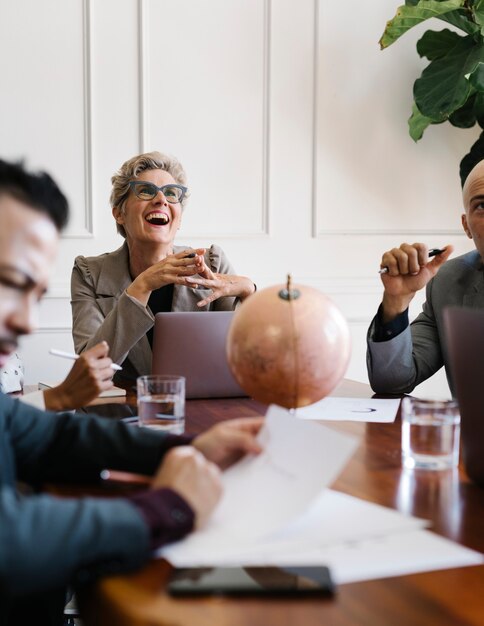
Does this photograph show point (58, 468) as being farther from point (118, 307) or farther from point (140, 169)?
point (140, 169)

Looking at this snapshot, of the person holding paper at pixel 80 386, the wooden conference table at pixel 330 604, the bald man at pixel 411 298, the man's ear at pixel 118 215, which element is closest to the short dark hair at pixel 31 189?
the wooden conference table at pixel 330 604

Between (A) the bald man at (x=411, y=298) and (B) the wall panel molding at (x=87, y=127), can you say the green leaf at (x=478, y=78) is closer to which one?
(A) the bald man at (x=411, y=298)

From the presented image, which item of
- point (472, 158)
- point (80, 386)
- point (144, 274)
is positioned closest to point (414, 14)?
point (472, 158)

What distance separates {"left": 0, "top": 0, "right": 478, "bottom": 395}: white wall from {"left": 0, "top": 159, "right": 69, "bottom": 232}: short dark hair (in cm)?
249

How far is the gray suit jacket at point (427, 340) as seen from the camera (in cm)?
190

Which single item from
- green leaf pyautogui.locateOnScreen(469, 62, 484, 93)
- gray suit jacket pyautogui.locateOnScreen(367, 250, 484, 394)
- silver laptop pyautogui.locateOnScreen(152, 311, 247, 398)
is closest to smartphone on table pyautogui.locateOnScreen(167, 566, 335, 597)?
silver laptop pyautogui.locateOnScreen(152, 311, 247, 398)

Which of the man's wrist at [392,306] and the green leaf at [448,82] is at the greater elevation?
the green leaf at [448,82]

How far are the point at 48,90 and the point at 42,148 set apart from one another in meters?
0.25

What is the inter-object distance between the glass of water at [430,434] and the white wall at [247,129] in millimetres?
2489

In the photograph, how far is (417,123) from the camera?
371 cm

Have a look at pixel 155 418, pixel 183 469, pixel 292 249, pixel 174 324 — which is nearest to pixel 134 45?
pixel 292 249

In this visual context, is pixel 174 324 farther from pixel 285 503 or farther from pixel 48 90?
pixel 48 90

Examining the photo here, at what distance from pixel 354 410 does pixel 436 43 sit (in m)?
2.53

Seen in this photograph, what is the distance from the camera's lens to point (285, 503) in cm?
88
